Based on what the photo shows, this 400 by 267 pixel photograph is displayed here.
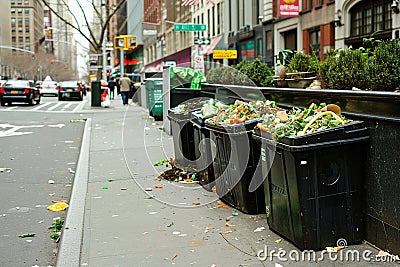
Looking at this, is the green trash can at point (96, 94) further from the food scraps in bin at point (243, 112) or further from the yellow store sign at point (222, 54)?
the food scraps in bin at point (243, 112)

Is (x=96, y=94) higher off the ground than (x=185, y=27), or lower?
lower

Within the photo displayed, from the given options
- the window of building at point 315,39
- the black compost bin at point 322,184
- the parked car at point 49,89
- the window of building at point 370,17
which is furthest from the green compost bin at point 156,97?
the parked car at point 49,89

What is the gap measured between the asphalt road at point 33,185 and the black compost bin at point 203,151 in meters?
2.02

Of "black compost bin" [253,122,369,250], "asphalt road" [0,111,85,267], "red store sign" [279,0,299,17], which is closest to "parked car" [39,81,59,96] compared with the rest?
"red store sign" [279,0,299,17]

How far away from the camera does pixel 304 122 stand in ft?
18.2

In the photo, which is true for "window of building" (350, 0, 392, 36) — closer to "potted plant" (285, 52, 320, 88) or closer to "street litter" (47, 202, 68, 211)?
"potted plant" (285, 52, 320, 88)

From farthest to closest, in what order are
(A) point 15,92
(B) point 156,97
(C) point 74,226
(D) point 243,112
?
(A) point 15,92
(B) point 156,97
(D) point 243,112
(C) point 74,226

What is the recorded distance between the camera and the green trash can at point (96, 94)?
2944 centimetres

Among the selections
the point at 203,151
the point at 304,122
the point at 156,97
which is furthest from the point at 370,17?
the point at 304,122

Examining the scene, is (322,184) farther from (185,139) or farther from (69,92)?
(69,92)

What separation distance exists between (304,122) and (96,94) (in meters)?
25.3

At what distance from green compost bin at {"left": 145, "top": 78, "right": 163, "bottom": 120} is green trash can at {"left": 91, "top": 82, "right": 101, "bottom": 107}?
7544 mm

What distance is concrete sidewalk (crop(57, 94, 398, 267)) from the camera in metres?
5.33

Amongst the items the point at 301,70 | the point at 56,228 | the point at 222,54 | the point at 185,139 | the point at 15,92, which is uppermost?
the point at 222,54
